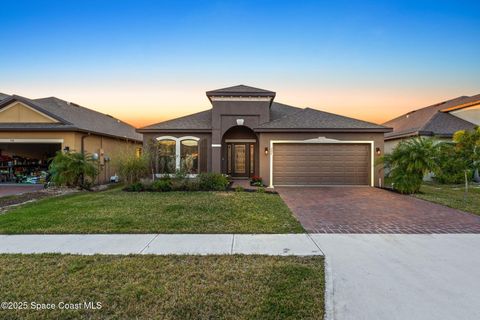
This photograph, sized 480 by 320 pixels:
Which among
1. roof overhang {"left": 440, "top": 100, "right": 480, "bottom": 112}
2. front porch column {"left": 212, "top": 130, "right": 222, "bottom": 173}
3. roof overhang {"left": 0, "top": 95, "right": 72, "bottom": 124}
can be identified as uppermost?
roof overhang {"left": 440, "top": 100, "right": 480, "bottom": 112}

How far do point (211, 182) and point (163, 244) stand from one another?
672 centimetres

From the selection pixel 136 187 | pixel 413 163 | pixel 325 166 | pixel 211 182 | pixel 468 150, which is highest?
pixel 468 150

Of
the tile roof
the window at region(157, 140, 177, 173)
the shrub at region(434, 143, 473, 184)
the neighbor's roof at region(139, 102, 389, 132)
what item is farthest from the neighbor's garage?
the shrub at region(434, 143, 473, 184)

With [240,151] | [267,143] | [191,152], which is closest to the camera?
[267,143]

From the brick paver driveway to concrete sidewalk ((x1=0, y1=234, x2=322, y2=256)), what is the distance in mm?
1155

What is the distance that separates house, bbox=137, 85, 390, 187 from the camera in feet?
42.2

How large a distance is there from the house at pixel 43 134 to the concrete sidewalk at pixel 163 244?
9596mm

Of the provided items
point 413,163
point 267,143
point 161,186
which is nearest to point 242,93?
point 267,143

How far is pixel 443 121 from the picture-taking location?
17.2 meters

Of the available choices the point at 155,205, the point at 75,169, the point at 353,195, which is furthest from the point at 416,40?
the point at 75,169

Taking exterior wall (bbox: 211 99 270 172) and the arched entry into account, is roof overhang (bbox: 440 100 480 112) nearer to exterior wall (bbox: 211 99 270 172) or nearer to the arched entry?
exterior wall (bbox: 211 99 270 172)

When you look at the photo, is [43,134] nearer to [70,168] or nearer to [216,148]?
[70,168]

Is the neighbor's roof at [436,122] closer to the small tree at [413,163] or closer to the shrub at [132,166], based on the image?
the small tree at [413,163]

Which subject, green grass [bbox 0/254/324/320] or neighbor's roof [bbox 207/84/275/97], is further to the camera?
neighbor's roof [bbox 207/84/275/97]
